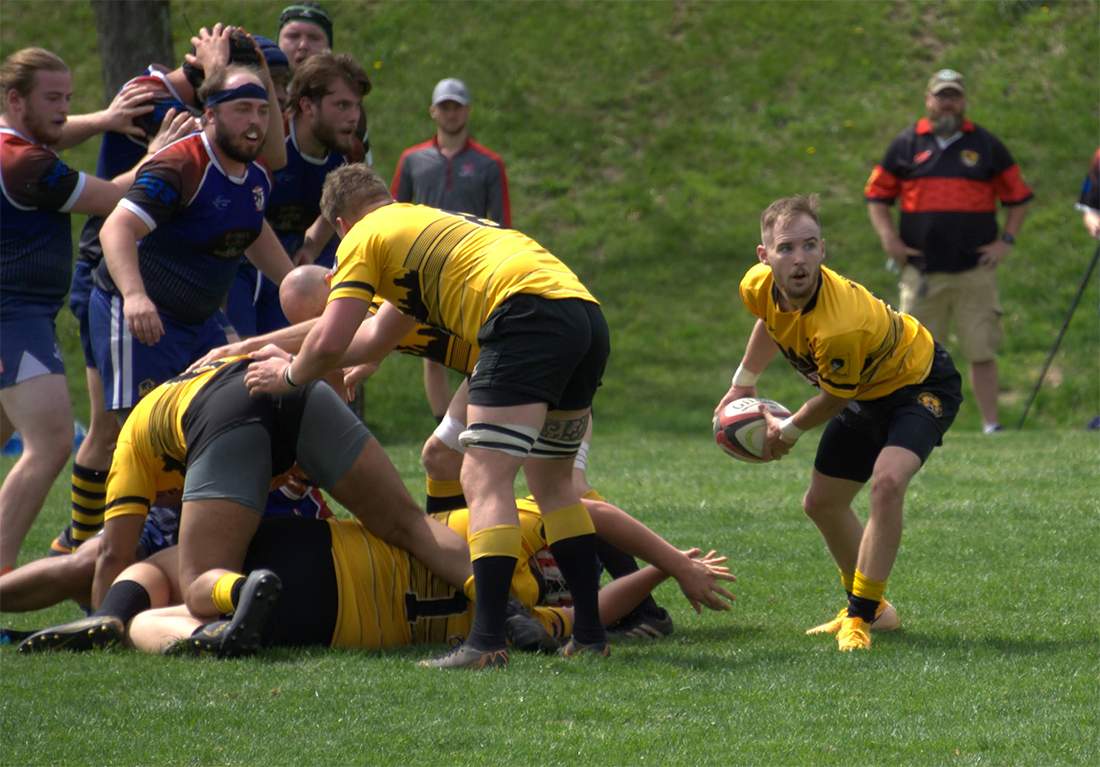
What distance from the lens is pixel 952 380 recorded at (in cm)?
515

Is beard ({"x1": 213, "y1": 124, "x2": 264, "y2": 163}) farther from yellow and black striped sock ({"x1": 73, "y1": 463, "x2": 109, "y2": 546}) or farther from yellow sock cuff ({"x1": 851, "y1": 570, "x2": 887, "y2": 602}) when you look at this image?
yellow sock cuff ({"x1": 851, "y1": 570, "x2": 887, "y2": 602})

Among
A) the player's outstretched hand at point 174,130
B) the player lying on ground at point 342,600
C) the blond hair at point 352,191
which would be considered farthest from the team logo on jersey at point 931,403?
the player's outstretched hand at point 174,130

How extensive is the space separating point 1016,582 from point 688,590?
1.60 metres

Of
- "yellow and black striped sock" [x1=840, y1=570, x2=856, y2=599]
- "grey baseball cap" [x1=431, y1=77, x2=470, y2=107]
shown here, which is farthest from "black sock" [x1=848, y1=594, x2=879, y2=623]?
"grey baseball cap" [x1=431, y1=77, x2=470, y2=107]

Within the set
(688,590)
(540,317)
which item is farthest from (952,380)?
(540,317)

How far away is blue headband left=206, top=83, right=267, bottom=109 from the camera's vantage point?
5785 mm

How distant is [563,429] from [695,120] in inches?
557

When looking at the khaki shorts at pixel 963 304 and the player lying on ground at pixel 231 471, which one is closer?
the player lying on ground at pixel 231 471

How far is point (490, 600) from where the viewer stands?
446 centimetres

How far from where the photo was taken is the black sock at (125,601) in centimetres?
498

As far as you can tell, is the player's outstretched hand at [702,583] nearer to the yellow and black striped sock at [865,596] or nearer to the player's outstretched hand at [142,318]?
the yellow and black striped sock at [865,596]

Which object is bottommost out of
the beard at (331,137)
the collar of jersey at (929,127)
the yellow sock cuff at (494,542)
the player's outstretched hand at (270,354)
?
the yellow sock cuff at (494,542)

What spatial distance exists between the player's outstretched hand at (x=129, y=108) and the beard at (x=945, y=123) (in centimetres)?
713

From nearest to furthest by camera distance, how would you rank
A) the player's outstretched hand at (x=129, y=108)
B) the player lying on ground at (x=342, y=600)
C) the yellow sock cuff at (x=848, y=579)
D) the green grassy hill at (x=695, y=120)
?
the player lying on ground at (x=342, y=600), the yellow sock cuff at (x=848, y=579), the player's outstretched hand at (x=129, y=108), the green grassy hill at (x=695, y=120)
